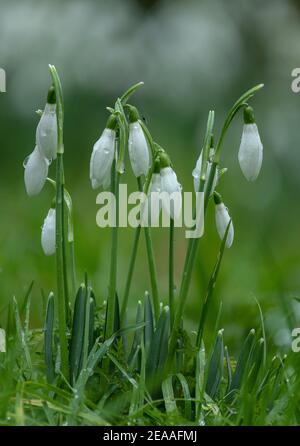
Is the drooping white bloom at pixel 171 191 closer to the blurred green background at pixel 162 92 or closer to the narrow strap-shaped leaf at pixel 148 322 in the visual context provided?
the narrow strap-shaped leaf at pixel 148 322

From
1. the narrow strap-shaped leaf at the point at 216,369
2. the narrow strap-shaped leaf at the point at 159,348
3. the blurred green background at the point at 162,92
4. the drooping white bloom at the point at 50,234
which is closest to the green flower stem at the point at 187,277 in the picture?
the narrow strap-shaped leaf at the point at 159,348

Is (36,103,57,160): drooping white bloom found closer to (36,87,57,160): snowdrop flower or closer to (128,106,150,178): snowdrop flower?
(36,87,57,160): snowdrop flower

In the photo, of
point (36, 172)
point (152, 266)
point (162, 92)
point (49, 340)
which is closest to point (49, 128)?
point (36, 172)

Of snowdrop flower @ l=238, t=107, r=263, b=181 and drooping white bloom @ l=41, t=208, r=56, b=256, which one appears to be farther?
drooping white bloom @ l=41, t=208, r=56, b=256

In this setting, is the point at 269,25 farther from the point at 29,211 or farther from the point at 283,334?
the point at 283,334

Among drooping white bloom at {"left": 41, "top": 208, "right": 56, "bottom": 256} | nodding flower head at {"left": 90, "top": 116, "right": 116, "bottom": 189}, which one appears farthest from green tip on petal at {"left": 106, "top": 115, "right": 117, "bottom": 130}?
drooping white bloom at {"left": 41, "top": 208, "right": 56, "bottom": 256}

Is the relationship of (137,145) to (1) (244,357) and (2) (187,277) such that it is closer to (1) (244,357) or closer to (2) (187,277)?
(2) (187,277)
